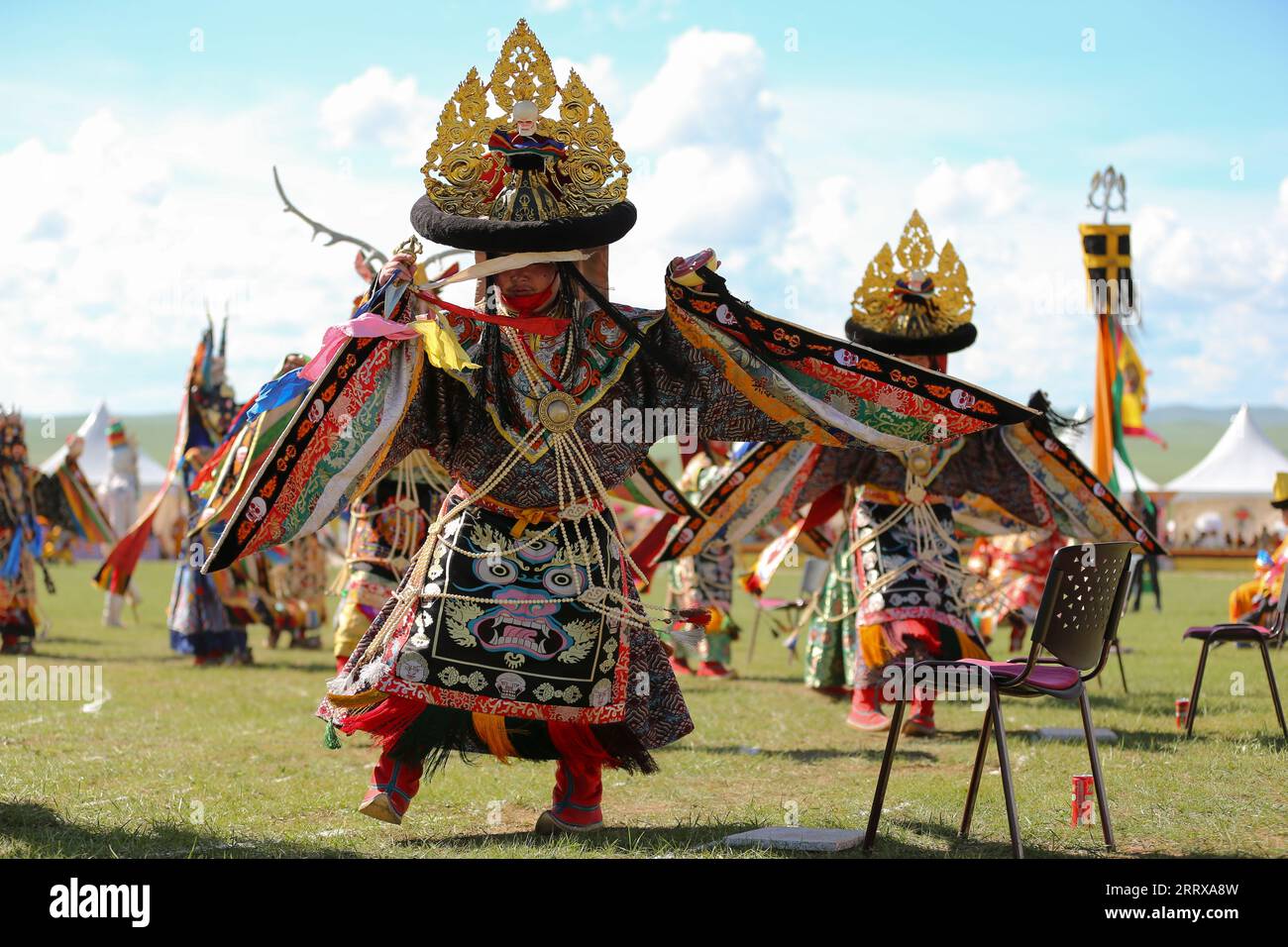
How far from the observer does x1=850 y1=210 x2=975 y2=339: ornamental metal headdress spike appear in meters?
8.37

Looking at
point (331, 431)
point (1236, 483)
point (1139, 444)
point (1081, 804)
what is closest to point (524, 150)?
point (331, 431)

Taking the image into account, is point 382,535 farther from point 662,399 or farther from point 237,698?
point 662,399

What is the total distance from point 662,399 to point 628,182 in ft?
2.67

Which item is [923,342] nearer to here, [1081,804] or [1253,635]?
[1253,635]

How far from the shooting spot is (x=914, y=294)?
8414 mm

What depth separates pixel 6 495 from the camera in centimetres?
1316

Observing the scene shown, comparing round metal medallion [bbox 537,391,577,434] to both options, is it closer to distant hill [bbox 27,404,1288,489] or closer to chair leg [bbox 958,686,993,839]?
chair leg [bbox 958,686,993,839]

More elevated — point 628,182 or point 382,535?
point 628,182

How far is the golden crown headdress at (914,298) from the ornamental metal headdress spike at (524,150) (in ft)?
10.3

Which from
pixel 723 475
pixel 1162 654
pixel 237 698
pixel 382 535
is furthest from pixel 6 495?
pixel 1162 654

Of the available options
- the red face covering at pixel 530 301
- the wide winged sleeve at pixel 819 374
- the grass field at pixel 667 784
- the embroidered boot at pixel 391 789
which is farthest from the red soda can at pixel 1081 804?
the red face covering at pixel 530 301

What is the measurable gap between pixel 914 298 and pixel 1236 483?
91.0ft
